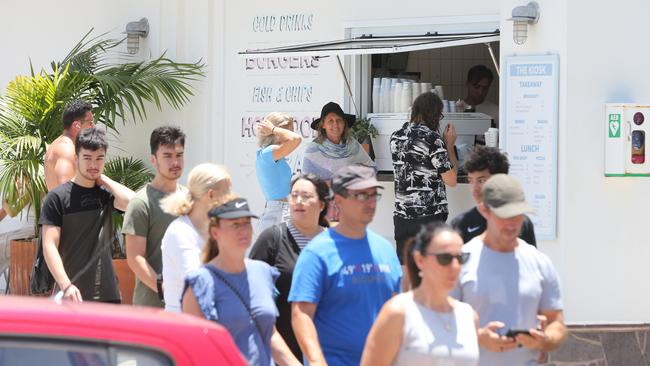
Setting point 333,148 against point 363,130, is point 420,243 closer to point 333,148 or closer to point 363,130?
point 333,148

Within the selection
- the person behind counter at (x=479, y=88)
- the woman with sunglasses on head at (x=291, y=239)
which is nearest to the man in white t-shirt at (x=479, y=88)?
the person behind counter at (x=479, y=88)

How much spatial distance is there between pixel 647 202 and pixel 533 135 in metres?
0.97

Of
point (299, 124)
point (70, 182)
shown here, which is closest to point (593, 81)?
point (299, 124)

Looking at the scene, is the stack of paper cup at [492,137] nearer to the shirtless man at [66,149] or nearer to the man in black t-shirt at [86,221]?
the shirtless man at [66,149]

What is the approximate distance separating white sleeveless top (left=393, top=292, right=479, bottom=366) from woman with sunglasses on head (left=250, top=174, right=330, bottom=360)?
132 cm

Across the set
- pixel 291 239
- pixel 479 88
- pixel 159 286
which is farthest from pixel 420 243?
pixel 479 88

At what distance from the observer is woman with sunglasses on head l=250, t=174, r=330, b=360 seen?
18.8 feet

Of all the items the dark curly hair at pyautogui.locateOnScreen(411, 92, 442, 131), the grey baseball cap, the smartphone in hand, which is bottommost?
the smartphone in hand

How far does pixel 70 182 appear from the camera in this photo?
677cm

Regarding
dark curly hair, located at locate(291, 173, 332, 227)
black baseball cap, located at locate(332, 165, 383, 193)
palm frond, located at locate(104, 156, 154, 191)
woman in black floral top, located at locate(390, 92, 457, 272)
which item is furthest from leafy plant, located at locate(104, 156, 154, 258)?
Result: black baseball cap, located at locate(332, 165, 383, 193)

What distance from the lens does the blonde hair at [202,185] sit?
549 cm

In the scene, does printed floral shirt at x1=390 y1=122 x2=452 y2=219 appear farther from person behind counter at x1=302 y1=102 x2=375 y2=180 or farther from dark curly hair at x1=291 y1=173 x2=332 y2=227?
dark curly hair at x1=291 y1=173 x2=332 y2=227

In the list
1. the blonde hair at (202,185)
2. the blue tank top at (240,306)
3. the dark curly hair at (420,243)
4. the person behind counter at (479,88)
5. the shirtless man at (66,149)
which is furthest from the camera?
the person behind counter at (479,88)

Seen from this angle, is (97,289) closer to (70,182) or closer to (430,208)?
(70,182)
